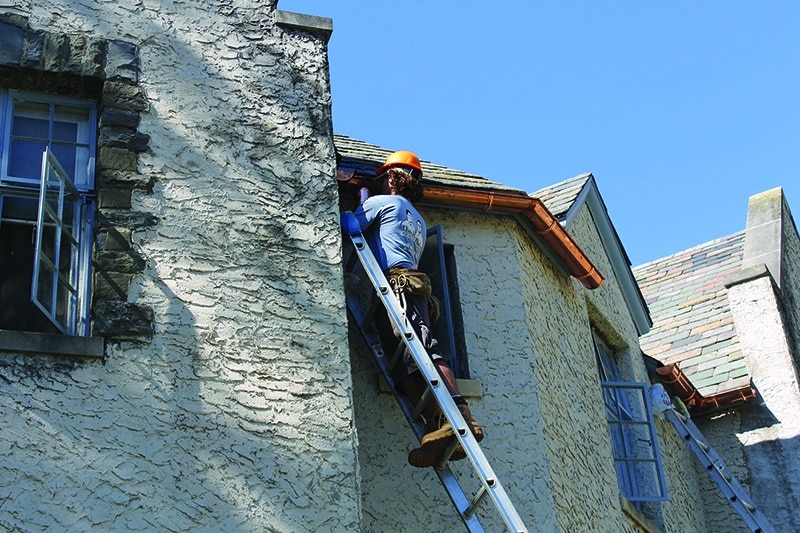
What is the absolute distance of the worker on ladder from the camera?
6746 millimetres

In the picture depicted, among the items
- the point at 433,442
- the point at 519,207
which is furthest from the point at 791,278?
the point at 433,442

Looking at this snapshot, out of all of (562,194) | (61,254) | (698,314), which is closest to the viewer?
(61,254)

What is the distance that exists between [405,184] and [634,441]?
3.90 m

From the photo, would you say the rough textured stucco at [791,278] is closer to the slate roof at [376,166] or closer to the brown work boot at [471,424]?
the slate roof at [376,166]

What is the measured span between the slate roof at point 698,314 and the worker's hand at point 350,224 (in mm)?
7102

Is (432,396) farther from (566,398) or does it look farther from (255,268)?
(566,398)

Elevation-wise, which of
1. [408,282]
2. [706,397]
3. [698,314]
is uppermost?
[698,314]

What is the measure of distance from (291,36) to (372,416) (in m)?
2.51

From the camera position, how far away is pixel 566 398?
8.91 meters

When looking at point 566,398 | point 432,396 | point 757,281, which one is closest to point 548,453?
point 566,398

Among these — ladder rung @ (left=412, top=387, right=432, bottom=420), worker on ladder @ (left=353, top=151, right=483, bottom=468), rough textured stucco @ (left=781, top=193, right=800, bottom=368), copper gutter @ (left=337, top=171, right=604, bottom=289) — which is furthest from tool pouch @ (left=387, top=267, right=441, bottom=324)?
rough textured stucco @ (left=781, top=193, right=800, bottom=368)

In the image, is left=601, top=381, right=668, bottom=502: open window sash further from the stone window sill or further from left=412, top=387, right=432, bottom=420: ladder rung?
the stone window sill

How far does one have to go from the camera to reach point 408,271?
23.8ft

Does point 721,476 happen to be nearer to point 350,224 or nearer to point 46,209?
point 350,224
